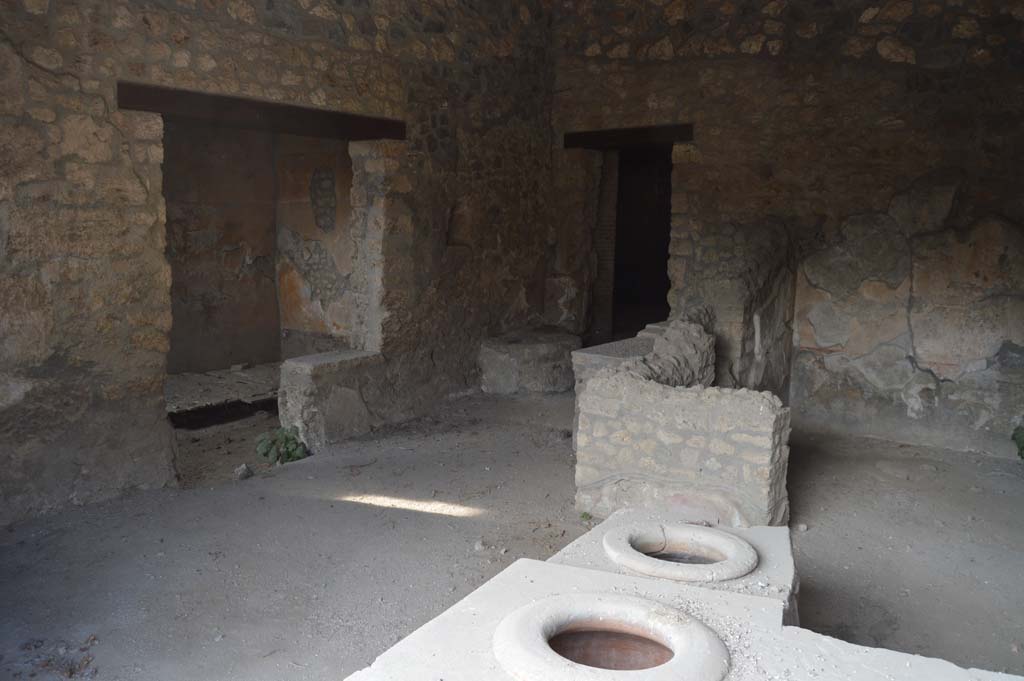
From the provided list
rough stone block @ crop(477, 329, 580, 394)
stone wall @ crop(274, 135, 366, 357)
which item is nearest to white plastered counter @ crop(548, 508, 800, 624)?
rough stone block @ crop(477, 329, 580, 394)

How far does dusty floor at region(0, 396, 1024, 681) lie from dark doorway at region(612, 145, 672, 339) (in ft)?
17.8

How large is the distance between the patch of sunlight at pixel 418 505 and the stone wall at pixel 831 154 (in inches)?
89.5

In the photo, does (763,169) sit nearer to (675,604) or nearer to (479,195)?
(479,195)

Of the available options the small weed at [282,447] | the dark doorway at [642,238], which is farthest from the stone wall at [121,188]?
the dark doorway at [642,238]

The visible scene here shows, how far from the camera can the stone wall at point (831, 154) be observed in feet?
18.3

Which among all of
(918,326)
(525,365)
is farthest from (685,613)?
(525,365)

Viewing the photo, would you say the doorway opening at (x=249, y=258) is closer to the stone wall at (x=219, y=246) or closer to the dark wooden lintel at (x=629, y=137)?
the stone wall at (x=219, y=246)

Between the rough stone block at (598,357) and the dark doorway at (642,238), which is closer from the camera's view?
the rough stone block at (598,357)

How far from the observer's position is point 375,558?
388 cm

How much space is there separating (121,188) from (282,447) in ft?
6.21

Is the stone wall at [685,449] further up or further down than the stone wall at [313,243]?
further down

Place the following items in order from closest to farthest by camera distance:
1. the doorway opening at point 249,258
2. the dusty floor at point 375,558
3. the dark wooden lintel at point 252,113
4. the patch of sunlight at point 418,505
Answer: the dusty floor at point 375,558
the dark wooden lintel at point 252,113
the patch of sunlight at point 418,505
the doorway opening at point 249,258

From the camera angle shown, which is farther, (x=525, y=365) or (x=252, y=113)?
(x=525, y=365)

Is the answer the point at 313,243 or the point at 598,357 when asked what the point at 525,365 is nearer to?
the point at 598,357
